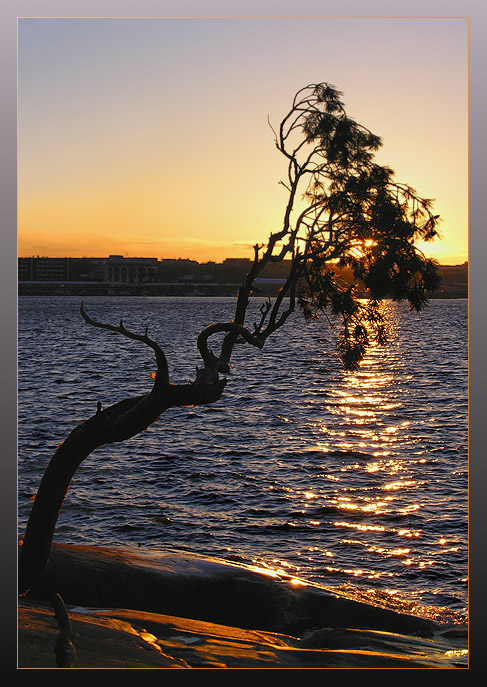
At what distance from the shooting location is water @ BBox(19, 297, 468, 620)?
22.8 m

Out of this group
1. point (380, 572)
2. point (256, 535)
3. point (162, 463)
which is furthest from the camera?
point (162, 463)

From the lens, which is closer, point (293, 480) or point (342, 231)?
point (342, 231)

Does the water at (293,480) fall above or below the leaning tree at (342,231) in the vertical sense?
below

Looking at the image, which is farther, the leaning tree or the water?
the water

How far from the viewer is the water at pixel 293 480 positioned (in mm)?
22766

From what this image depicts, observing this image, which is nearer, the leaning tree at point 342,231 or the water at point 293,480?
the leaning tree at point 342,231

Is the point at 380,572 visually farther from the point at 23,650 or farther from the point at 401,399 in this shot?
the point at 401,399

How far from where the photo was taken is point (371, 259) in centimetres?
1417

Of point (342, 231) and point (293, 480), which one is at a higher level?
point (342, 231)

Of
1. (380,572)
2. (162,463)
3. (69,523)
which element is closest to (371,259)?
(380,572)

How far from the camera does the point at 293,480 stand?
32.3 m

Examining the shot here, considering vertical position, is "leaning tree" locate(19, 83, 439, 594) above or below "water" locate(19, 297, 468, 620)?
above
